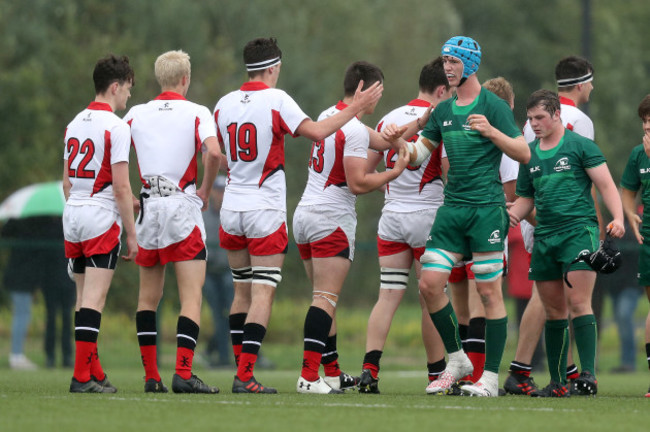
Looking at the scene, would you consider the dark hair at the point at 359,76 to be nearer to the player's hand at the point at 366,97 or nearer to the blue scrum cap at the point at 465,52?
the player's hand at the point at 366,97

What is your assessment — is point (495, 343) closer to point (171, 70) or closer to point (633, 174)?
point (633, 174)

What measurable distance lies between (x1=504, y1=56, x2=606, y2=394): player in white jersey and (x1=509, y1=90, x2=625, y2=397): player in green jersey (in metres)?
0.28

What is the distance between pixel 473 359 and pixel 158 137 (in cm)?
304

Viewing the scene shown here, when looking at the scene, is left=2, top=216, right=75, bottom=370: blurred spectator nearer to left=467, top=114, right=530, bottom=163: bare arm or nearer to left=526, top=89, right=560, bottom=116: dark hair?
left=526, top=89, right=560, bottom=116: dark hair

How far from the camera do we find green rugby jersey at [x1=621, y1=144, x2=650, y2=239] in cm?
935

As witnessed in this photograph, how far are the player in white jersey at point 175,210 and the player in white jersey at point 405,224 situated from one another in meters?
1.38

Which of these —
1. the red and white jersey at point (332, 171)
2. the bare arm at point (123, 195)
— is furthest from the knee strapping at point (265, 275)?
the bare arm at point (123, 195)

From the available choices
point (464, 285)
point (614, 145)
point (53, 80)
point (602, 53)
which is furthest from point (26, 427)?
point (602, 53)

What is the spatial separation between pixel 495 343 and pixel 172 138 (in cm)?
284

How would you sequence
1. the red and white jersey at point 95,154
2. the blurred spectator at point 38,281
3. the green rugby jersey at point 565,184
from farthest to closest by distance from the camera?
the blurred spectator at point 38,281
the green rugby jersey at point 565,184
the red and white jersey at point 95,154

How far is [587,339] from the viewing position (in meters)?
8.82

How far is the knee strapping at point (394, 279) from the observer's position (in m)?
9.34

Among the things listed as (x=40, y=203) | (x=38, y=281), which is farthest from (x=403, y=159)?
(x=40, y=203)

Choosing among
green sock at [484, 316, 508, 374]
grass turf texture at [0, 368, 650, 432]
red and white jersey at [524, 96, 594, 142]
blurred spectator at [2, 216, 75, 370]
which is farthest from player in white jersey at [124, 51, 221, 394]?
blurred spectator at [2, 216, 75, 370]
